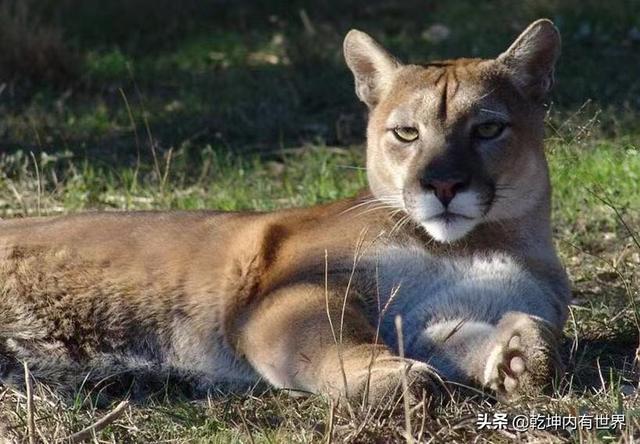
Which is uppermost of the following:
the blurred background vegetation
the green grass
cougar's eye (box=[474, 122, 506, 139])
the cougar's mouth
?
Result: cougar's eye (box=[474, 122, 506, 139])

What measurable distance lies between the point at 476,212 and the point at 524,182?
1.04 ft

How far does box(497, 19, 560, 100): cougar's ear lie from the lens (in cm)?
475

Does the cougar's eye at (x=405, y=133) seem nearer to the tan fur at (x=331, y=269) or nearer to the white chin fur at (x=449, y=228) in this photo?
the tan fur at (x=331, y=269)

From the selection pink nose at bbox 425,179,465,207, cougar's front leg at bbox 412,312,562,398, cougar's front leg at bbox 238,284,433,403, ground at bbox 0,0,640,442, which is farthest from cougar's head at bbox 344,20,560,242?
cougar's front leg at bbox 238,284,433,403

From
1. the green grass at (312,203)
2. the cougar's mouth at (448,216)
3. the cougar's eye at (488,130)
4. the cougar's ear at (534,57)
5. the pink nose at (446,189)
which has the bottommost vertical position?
the green grass at (312,203)

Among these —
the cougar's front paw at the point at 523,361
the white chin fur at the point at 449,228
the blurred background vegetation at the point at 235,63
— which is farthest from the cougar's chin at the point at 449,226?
the blurred background vegetation at the point at 235,63

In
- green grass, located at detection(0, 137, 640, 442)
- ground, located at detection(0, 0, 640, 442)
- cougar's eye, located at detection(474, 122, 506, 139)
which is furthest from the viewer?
cougar's eye, located at detection(474, 122, 506, 139)

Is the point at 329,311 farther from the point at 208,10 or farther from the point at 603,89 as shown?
the point at 208,10

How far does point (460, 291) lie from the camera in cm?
442

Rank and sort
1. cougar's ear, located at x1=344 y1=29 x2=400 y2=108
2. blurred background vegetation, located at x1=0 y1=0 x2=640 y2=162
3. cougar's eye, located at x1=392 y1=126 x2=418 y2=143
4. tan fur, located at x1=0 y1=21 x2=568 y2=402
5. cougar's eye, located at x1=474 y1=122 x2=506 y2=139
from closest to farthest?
tan fur, located at x1=0 y1=21 x2=568 y2=402 → cougar's eye, located at x1=474 y1=122 x2=506 y2=139 → cougar's eye, located at x1=392 y1=126 x2=418 y2=143 → cougar's ear, located at x1=344 y1=29 x2=400 y2=108 → blurred background vegetation, located at x1=0 y1=0 x2=640 y2=162

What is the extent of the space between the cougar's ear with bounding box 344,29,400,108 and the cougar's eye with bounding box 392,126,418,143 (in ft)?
1.24

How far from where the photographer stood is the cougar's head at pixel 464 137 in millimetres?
4363

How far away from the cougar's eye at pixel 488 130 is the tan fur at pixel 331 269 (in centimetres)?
3

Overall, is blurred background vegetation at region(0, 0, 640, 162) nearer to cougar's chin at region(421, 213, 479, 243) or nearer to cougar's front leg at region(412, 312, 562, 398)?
cougar's chin at region(421, 213, 479, 243)
